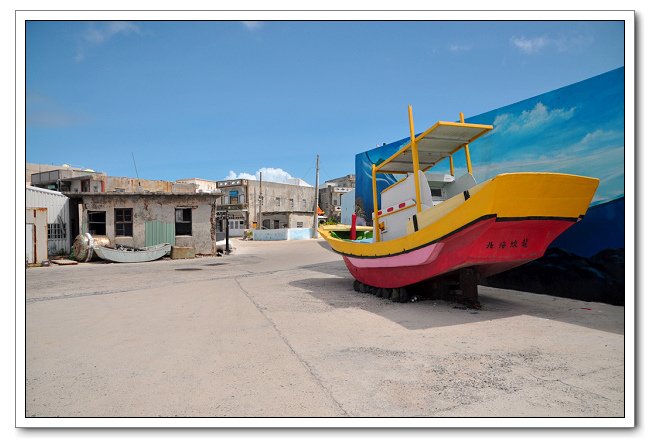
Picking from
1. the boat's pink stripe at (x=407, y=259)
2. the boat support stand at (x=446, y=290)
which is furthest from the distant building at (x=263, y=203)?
the boat support stand at (x=446, y=290)

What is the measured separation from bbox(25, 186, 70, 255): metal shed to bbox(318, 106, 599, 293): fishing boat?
16476mm

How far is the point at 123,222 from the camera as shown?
20062mm

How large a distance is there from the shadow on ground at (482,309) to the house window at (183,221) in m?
13.7

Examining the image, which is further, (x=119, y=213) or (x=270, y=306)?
(x=119, y=213)

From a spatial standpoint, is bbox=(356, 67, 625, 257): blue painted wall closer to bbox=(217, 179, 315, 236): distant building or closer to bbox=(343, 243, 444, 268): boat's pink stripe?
bbox=(343, 243, 444, 268): boat's pink stripe

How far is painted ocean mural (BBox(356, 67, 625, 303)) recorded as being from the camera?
7.41 metres

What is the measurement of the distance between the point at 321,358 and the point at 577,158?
714 cm

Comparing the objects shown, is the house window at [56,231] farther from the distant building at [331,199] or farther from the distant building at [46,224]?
the distant building at [331,199]

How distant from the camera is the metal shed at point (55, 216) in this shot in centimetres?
1745

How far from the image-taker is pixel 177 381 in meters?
3.51

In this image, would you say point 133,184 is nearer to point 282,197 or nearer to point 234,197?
point 234,197
